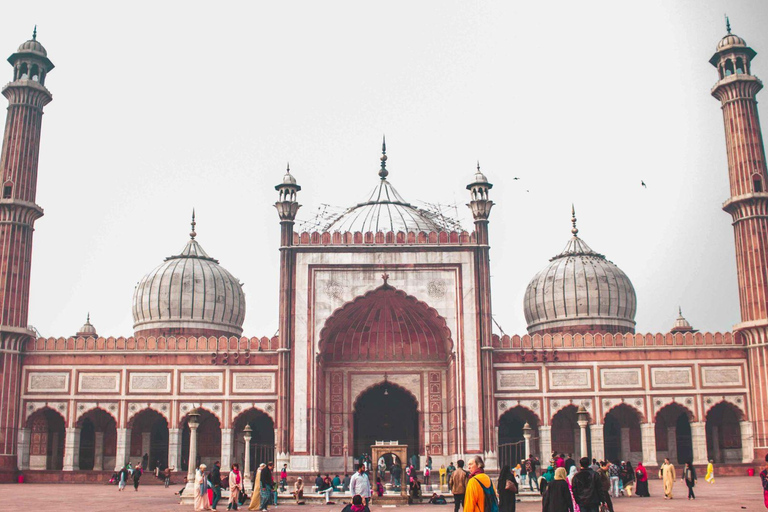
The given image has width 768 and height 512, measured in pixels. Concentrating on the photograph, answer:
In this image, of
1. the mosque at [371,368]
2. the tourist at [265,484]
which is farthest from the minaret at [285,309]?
the tourist at [265,484]

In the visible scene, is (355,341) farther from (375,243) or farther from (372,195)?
(372,195)

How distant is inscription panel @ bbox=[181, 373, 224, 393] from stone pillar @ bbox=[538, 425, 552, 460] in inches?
369

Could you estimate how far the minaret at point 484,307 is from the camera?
928 inches

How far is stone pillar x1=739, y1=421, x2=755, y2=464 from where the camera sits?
24.2 metres

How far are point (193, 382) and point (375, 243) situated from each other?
670cm

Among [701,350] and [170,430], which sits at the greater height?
[701,350]

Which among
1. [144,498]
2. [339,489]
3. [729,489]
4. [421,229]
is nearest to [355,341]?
[421,229]

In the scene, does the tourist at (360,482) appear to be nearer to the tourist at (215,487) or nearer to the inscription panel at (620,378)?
the tourist at (215,487)

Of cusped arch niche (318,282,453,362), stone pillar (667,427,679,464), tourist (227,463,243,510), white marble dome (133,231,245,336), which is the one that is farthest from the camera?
white marble dome (133,231,245,336)

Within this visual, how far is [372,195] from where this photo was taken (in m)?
29.7

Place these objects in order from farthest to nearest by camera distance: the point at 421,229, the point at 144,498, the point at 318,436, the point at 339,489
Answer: the point at 421,229
the point at 318,436
the point at 339,489
the point at 144,498

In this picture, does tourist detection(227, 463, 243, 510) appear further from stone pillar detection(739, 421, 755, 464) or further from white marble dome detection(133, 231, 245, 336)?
stone pillar detection(739, 421, 755, 464)

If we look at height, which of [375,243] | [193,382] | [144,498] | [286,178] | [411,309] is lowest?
[144,498]

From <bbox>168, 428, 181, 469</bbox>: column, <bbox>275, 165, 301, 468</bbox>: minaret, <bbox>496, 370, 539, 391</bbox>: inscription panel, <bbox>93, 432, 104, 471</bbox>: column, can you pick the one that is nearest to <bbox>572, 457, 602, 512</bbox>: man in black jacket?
<bbox>275, 165, 301, 468</bbox>: minaret
